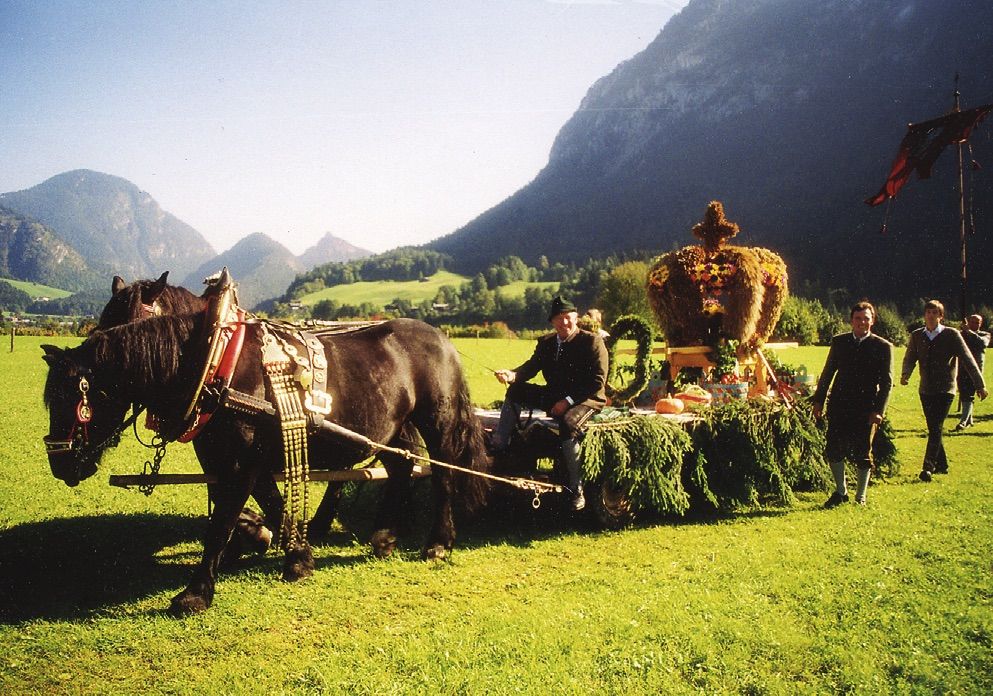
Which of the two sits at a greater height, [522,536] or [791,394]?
[791,394]

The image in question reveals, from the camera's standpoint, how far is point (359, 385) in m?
4.86

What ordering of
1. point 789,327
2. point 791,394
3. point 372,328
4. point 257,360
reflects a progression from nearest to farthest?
1. point 257,360
2. point 372,328
3. point 791,394
4. point 789,327

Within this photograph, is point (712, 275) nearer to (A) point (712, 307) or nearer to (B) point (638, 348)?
(A) point (712, 307)

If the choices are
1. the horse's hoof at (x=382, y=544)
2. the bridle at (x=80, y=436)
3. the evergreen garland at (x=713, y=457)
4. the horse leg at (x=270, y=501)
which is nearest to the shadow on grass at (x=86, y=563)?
the horse leg at (x=270, y=501)

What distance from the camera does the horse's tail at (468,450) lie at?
18.3ft

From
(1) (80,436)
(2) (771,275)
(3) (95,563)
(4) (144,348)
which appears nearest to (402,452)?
(4) (144,348)

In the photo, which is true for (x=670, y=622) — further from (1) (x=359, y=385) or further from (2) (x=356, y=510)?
(2) (x=356, y=510)

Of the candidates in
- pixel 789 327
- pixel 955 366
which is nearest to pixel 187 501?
pixel 789 327

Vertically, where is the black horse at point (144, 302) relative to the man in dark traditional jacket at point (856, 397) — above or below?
above

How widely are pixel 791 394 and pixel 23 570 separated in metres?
8.58

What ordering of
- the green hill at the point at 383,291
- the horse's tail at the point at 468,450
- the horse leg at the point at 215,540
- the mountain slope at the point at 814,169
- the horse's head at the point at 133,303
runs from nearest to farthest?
1. the horse leg at the point at 215,540
2. the horse's head at the point at 133,303
3. the horse's tail at the point at 468,450
4. the mountain slope at the point at 814,169
5. the green hill at the point at 383,291

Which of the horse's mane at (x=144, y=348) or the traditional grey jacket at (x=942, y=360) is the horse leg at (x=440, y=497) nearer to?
the horse's mane at (x=144, y=348)

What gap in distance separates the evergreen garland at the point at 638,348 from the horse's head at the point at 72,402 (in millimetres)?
5890

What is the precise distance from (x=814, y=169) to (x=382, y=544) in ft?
493
